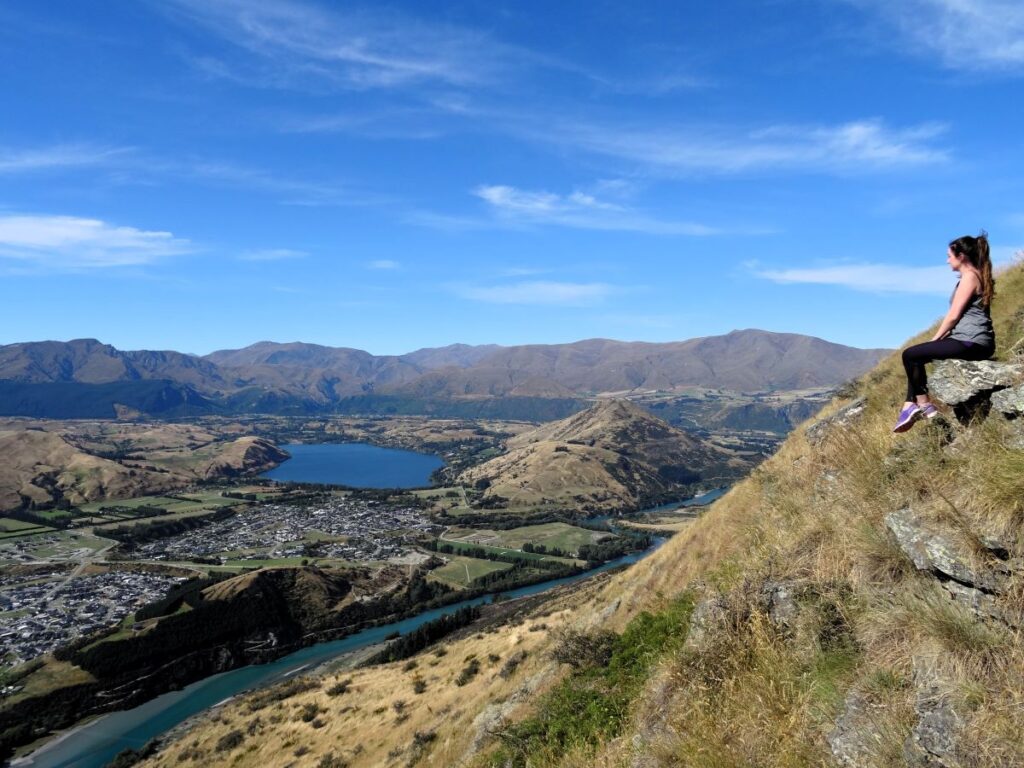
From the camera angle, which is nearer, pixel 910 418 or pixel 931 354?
pixel 931 354

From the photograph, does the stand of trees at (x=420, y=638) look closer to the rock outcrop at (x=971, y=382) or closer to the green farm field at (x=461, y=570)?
the green farm field at (x=461, y=570)

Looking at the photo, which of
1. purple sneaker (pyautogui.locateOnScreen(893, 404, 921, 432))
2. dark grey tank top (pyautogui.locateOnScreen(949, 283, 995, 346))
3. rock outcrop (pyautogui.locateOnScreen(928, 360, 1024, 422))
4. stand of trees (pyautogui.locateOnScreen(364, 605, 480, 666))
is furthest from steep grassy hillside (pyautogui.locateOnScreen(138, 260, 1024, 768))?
stand of trees (pyautogui.locateOnScreen(364, 605, 480, 666))

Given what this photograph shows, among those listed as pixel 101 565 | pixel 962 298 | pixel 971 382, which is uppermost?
pixel 962 298

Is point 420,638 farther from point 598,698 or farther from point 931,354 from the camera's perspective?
point 931,354

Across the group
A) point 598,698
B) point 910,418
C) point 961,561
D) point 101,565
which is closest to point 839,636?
point 961,561

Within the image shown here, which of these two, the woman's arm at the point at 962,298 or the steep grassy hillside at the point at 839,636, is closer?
the steep grassy hillside at the point at 839,636

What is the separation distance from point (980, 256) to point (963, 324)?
1.26m

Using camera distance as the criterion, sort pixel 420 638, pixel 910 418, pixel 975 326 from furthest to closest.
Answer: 1. pixel 420 638
2. pixel 910 418
3. pixel 975 326

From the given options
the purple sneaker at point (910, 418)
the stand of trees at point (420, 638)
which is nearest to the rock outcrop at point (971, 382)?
the purple sneaker at point (910, 418)

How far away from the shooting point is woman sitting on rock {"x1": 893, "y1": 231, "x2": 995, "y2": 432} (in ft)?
32.0

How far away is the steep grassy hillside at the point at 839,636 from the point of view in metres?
6.43

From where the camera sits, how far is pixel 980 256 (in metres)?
10.0

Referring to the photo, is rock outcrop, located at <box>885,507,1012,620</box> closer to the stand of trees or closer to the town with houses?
the stand of trees

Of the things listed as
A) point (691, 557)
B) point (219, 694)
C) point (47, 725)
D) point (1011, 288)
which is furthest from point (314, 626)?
point (1011, 288)
